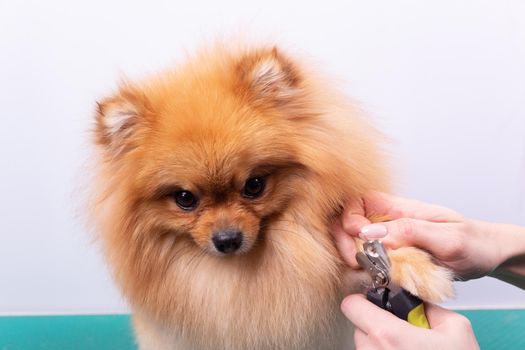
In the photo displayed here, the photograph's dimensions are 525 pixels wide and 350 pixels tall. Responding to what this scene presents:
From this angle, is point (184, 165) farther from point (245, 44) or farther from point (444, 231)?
point (444, 231)

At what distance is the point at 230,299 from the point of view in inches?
44.3

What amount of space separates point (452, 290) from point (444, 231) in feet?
0.41

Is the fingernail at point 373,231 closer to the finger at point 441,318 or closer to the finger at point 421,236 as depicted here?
the finger at point 421,236

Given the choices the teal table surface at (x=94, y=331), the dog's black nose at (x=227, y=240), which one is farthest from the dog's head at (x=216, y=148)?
the teal table surface at (x=94, y=331)

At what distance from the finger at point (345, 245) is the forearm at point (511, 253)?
386mm

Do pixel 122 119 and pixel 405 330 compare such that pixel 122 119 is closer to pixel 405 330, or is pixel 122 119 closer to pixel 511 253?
pixel 405 330

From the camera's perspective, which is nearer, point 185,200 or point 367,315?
point 367,315

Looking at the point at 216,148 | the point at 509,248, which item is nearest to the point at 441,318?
the point at 509,248

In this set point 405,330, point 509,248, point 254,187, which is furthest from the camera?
point 509,248

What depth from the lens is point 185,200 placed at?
1.06 meters

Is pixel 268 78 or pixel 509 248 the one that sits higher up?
pixel 268 78

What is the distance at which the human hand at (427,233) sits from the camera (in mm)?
1004

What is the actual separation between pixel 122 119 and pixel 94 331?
125cm

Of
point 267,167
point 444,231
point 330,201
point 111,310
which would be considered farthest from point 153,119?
point 111,310
